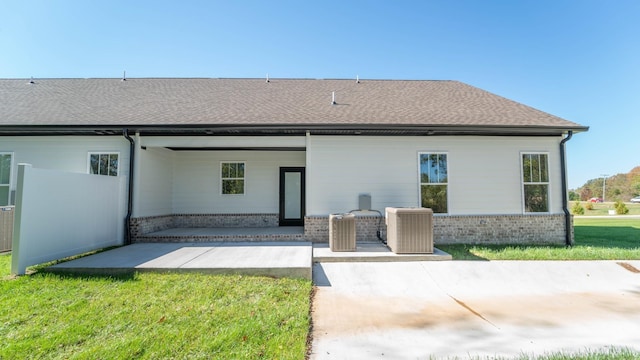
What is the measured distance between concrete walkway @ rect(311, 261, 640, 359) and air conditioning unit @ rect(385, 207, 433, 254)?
0.43 metres

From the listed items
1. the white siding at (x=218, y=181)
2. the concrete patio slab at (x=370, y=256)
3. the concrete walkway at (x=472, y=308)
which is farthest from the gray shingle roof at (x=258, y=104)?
the concrete walkway at (x=472, y=308)

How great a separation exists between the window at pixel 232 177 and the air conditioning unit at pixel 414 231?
233 inches

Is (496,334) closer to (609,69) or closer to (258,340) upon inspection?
(258,340)

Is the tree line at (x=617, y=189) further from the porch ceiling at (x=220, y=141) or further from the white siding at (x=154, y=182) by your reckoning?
the white siding at (x=154, y=182)

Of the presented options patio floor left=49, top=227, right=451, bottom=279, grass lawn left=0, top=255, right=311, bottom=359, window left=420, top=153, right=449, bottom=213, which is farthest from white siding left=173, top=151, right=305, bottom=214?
grass lawn left=0, top=255, right=311, bottom=359

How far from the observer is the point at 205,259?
5.77 metres

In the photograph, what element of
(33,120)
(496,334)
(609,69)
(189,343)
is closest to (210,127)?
(33,120)

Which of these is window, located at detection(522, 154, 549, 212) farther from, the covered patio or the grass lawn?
the grass lawn

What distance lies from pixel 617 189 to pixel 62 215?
77654 mm

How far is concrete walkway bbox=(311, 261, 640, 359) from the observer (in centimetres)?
299

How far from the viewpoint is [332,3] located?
9961 millimetres

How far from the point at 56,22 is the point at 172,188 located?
6726mm

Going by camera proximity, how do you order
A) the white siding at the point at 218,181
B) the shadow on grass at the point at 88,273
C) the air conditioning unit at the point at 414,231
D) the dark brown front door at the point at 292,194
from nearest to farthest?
the shadow on grass at the point at 88,273, the air conditioning unit at the point at 414,231, the white siding at the point at 218,181, the dark brown front door at the point at 292,194

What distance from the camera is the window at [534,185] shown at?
8156 millimetres
